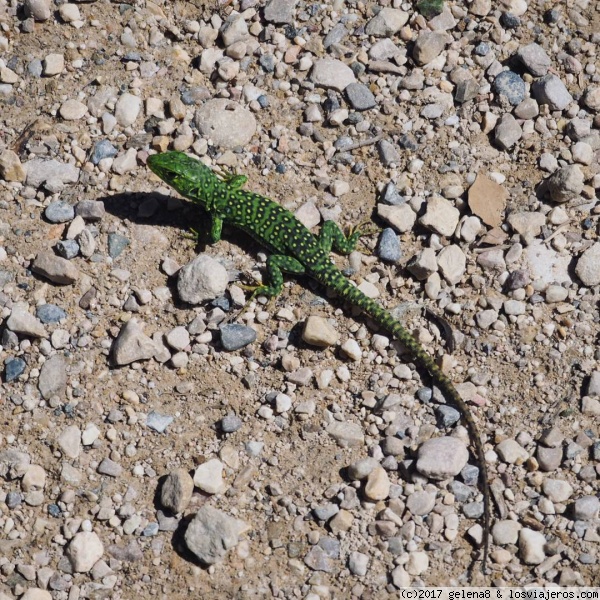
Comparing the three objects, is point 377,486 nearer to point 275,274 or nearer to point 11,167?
point 275,274

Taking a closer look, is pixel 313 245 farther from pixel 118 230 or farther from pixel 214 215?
pixel 118 230

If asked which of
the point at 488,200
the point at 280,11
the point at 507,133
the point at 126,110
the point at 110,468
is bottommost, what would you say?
the point at 110,468

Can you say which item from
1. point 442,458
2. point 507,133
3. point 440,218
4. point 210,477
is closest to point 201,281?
point 210,477

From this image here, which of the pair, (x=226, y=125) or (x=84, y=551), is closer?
(x=84, y=551)

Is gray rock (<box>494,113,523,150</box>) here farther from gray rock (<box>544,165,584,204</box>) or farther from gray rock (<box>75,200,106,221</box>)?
gray rock (<box>75,200,106,221</box>)

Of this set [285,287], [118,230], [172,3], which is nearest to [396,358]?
[285,287]
